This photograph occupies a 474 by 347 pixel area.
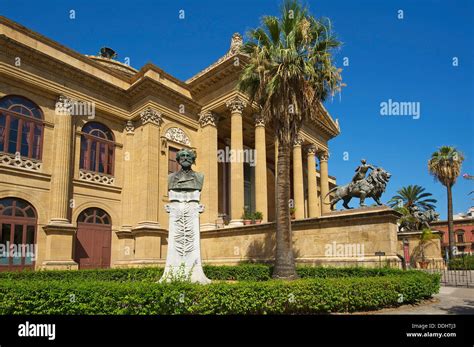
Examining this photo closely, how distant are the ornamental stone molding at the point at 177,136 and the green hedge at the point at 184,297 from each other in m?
18.2

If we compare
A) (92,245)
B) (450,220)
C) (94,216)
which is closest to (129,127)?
(94,216)

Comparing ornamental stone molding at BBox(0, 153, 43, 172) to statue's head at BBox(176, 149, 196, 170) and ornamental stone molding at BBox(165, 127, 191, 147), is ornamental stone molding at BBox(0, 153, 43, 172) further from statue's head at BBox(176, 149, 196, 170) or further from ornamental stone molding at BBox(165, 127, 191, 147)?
statue's head at BBox(176, 149, 196, 170)

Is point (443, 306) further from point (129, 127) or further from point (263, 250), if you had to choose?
point (129, 127)

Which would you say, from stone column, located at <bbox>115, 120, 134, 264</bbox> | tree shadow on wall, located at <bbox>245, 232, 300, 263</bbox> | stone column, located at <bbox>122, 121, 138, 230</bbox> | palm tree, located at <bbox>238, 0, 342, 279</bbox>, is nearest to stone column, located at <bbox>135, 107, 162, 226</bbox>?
stone column, located at <bbox>122, 121, 138, 230</bbox>

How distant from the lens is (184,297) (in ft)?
23.8

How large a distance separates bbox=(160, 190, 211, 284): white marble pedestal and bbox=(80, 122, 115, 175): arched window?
15.0 meters

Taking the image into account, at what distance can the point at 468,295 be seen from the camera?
1244 centimetres

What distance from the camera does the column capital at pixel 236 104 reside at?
24438 millimetres

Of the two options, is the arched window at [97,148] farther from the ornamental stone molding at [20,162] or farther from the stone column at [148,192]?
the ornamental stone molding at [20,162]

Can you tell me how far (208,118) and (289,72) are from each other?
1362 centimetres
